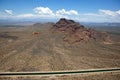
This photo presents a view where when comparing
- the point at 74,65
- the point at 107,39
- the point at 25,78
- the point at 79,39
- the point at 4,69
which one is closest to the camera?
the point at 25,78

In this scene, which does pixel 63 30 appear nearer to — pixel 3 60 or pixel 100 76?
pixel 3 60

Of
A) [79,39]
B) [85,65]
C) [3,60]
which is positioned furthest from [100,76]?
[79,39]

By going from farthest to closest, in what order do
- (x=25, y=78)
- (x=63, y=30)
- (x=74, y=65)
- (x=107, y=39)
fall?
(x=63, y=30)
(x=107, y=39)
(x=74, y=65)
(x=25, y=78)

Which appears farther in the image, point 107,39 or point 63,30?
point 63,30

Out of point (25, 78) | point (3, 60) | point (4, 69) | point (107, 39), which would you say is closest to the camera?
point (25, 78)

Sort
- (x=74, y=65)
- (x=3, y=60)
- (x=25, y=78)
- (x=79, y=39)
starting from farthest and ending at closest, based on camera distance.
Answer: (x=79, y=39), (x=3, y=60), (x=74, y=65), (x=25, y=78)

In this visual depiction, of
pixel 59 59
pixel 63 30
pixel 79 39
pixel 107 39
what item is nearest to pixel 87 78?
pixel 59 59

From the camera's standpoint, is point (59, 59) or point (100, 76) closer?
point (100, 76)

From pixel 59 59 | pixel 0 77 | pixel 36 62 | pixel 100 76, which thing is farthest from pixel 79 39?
pixel 0 77

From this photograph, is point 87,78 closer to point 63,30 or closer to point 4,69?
point 4,69
